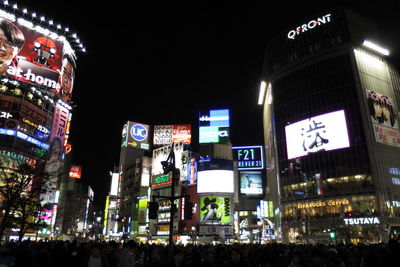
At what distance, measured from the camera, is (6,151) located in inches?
2025

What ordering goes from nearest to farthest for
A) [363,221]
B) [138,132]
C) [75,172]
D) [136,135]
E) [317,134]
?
[363,221]
[317,134]
[136,135]
[138,132]
[75,172]

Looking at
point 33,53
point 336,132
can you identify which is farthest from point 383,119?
point 33,53

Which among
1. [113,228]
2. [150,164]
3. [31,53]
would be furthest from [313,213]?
[113,228]

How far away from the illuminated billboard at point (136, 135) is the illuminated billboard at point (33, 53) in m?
39.4

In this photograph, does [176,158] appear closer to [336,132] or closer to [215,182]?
[215,182]

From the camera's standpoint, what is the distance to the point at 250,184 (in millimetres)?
85688

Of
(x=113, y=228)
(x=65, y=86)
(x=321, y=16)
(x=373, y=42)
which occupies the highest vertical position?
(x=321, y=16)

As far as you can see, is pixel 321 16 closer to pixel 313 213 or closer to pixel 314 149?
pixel 314 149

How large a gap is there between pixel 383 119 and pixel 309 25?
86.4 feet

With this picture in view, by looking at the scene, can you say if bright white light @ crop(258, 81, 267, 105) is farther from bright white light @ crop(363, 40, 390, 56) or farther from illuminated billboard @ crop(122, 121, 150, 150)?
illuminated billboard @ crop(122, 121, 150, 150)

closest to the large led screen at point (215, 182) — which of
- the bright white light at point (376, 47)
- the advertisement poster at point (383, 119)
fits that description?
the advertisement poster at point (383, 119)

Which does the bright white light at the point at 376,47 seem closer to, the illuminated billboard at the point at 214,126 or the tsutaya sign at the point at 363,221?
the illuminated billboard at the point at 214,126

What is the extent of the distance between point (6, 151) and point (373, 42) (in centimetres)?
7487

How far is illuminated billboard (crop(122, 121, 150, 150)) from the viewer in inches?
4092
